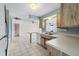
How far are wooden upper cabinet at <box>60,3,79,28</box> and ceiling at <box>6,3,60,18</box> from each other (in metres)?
0.15

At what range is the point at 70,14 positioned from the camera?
52.2 inches

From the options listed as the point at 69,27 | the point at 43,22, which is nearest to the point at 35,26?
the point at 43,22

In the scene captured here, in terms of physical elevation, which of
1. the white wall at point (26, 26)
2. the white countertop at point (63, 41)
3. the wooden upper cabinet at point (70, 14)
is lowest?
the white countertop at point (63, 41)

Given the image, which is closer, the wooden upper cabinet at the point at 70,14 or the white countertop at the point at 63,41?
the white countertop at the point at 63,41

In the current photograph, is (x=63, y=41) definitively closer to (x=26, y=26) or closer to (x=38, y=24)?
(x=38, y=24)

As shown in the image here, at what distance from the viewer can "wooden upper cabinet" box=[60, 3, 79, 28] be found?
1.20 metres

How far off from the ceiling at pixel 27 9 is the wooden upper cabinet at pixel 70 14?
0.15 meters

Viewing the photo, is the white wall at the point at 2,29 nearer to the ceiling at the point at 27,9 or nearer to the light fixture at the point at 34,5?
the ceiling at the point at 27,9

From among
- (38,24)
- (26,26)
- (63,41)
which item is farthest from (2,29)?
(63,41)

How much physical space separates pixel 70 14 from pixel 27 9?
22.2 inches

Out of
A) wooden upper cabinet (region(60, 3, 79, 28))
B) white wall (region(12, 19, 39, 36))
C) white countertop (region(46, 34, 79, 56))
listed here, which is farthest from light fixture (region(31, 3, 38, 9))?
white countertop (region(46, 34, 79, 56))

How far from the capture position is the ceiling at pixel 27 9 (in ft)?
3.80

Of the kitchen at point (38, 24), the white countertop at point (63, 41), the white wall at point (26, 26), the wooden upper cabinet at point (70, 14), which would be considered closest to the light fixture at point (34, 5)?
the kitchen at point (38, 24)

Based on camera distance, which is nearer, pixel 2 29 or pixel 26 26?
pixel 2 29
